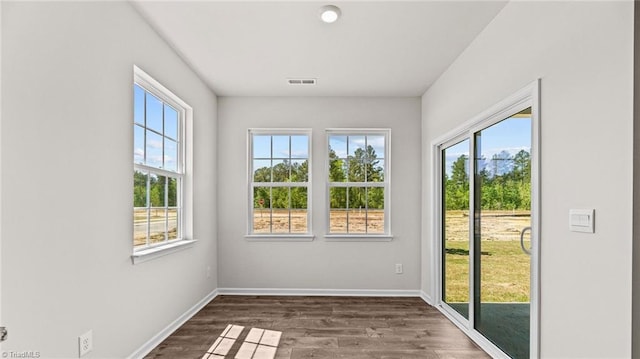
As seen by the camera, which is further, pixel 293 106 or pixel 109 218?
pixel 293 106

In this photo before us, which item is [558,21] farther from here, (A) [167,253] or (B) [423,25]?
(A) [167,253]

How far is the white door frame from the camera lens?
7.14ft

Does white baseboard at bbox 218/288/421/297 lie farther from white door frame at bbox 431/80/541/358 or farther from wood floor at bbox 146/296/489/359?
white door frame at bbox 431/80/541/358

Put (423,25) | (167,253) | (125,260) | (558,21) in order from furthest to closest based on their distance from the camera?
(167,253) → (423,25) → (125,260) → (558,21)

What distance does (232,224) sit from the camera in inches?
182

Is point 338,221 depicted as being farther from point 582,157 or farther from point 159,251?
point 582,157

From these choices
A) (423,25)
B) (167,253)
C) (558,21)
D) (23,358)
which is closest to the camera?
(23,358)

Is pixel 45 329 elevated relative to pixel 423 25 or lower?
lower

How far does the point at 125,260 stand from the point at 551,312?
2.72 m

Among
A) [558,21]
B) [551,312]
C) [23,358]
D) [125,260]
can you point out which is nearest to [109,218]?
[125,260]

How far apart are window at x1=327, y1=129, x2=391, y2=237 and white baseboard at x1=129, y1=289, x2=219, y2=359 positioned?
1766 mm

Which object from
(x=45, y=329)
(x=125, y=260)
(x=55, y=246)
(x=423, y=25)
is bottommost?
(x=45, y=329)

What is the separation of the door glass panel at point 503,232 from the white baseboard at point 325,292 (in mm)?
1499

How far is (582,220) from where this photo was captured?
1816mm
